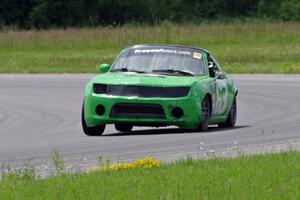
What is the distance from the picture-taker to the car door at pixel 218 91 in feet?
56.6

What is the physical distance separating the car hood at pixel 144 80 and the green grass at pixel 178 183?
500 centimetres

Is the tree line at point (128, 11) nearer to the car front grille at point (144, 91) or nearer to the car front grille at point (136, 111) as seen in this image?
the car front grille at point (144, 91)

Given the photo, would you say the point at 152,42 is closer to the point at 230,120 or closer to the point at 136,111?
the point at 230,120

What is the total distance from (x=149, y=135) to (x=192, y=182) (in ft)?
22.2

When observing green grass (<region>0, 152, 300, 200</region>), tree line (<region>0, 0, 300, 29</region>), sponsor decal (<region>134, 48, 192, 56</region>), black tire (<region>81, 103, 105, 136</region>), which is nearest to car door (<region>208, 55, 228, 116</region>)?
sponsor decal (<region>134, 48, 192, 56</region>)

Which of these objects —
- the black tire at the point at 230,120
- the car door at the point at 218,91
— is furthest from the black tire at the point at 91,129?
the black tire at the point at 230,120

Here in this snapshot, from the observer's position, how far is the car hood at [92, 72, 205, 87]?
53.1ft

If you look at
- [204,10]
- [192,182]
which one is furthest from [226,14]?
[192,182]

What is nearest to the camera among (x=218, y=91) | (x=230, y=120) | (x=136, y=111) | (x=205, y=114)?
(x=136, y=111)

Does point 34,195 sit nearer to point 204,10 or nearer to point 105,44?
point 105,44

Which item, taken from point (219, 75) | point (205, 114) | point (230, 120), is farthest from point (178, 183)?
point (230, 120)

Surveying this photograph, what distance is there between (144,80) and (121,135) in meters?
0.90

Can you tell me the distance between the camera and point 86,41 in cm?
5384

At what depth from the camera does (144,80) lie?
16.2 m
